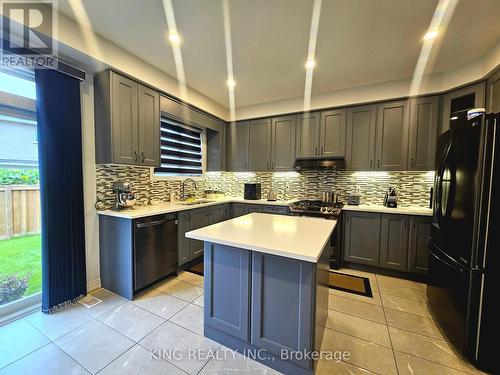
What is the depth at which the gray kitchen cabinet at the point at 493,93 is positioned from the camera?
2199mm

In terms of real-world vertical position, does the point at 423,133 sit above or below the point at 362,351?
above

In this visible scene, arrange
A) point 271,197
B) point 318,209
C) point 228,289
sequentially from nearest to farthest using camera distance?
point 228,289 → point 318,209 → point 271,197

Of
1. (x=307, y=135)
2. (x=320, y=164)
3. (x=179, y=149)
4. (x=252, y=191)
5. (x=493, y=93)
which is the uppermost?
(x=493, y=93)

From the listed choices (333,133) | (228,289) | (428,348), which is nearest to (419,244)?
(428,348)

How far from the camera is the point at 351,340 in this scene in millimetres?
1768

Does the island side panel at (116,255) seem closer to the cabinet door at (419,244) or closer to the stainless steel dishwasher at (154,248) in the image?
the stainless steel dishwasher at (154,248)

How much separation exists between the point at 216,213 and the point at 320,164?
192 cm

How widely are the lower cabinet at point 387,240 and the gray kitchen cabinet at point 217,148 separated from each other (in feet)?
8.19

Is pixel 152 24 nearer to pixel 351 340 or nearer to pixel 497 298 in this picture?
pixel 351 340

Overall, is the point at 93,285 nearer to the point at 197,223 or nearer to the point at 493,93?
the point at 197,223

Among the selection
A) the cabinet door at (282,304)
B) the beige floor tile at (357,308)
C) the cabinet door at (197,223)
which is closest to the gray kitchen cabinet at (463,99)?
the beige floor tile at (357,308)

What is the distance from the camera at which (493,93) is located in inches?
90.0

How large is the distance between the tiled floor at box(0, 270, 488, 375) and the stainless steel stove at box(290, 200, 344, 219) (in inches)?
43.9

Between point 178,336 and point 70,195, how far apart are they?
5.83 feet
